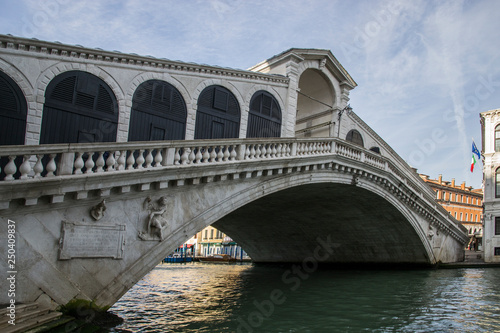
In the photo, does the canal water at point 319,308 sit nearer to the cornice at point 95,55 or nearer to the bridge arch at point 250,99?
the bridge arch at point 250,99

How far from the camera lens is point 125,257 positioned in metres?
9.09

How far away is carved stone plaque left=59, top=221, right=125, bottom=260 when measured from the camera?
820cm

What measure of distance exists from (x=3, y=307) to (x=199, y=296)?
24.3 ft

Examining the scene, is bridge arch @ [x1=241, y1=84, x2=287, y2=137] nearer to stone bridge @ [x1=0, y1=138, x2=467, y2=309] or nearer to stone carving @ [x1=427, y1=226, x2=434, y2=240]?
stone bridge @ [x1=0, y1=138, x2=467, y2=309]

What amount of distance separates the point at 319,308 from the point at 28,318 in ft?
23.5

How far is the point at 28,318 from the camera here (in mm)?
6879

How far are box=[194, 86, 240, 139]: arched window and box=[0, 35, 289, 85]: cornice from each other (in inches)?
27.0

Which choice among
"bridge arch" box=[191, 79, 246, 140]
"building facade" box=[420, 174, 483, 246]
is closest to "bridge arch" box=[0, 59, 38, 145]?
"bridge arch" box=[191, 79, 246, 140]

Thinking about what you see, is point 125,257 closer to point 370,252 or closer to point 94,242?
point 94,242

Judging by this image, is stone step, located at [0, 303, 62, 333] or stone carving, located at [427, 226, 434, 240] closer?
stone step, located at [0, 303, 62, 333]

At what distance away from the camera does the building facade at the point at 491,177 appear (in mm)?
28328

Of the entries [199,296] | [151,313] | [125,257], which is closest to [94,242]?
[125,257]

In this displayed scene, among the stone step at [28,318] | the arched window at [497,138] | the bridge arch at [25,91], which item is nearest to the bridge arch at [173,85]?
the bridge arch at [25,91]

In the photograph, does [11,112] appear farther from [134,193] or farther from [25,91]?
[134,193]
